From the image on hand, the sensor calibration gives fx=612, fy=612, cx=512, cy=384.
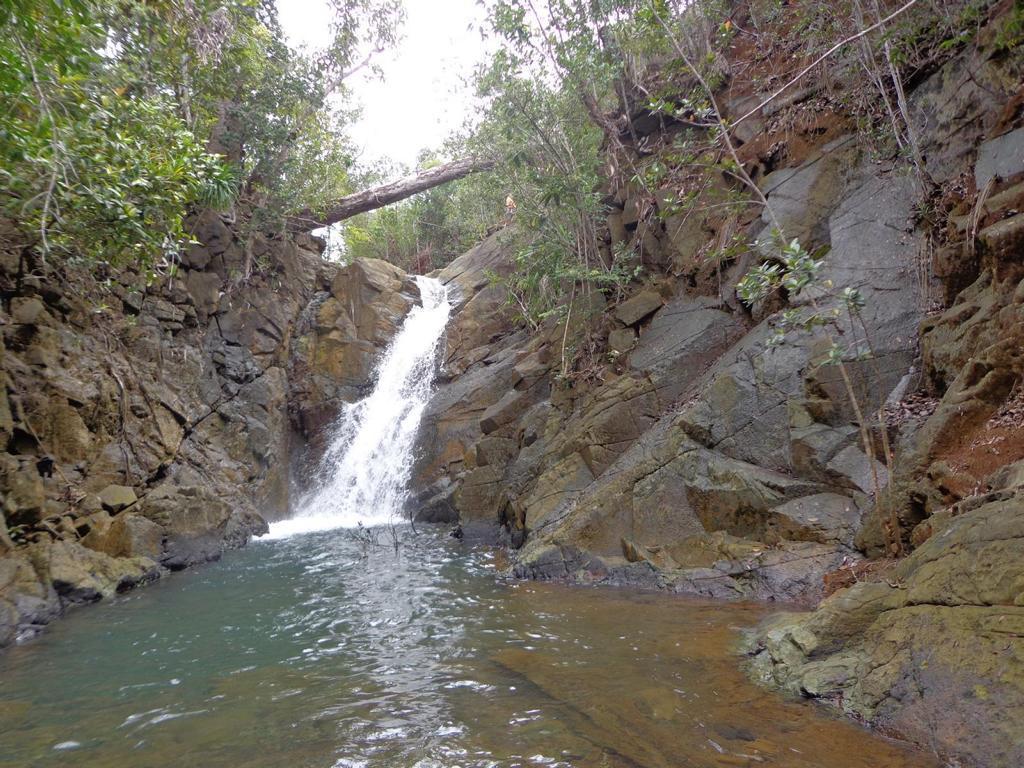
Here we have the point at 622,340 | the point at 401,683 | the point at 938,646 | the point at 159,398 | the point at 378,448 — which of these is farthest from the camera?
the point at 378,448

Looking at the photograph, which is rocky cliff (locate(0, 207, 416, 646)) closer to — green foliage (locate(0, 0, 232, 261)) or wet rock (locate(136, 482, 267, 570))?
wet rock (locate(136, 482, 267, 570))

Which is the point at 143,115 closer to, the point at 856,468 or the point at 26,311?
the point at 26,311

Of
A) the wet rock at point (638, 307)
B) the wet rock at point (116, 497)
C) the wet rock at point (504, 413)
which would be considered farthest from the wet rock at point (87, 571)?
the wet rock at point (638, 307)

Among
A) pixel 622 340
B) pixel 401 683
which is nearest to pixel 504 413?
pixel 622 340

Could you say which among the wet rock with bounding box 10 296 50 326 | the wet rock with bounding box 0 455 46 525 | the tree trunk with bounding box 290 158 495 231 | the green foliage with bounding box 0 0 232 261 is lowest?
the wet rock with bounding box 0 455 46 525

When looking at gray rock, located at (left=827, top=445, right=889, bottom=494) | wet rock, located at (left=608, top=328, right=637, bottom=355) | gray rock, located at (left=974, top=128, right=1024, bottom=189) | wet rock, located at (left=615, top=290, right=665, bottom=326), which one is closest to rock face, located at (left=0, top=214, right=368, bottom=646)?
wet rock, located at (left=608, top=328, right=637, bottom=355)

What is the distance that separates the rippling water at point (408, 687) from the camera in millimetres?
3930

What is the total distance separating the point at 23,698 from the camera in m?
5.29

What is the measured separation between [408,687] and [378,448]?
1299cm

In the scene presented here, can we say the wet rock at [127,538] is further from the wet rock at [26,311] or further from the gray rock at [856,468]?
the gray rock at [856,468]

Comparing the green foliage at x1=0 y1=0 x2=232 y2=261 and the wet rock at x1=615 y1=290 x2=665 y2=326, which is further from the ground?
the green foliage at x1=0 y1=0 x2=232 y2=261

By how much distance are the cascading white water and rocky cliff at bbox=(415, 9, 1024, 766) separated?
60.2 inches

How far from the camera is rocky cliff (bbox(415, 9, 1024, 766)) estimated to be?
4.07 metres

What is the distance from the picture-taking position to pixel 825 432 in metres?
8.23
